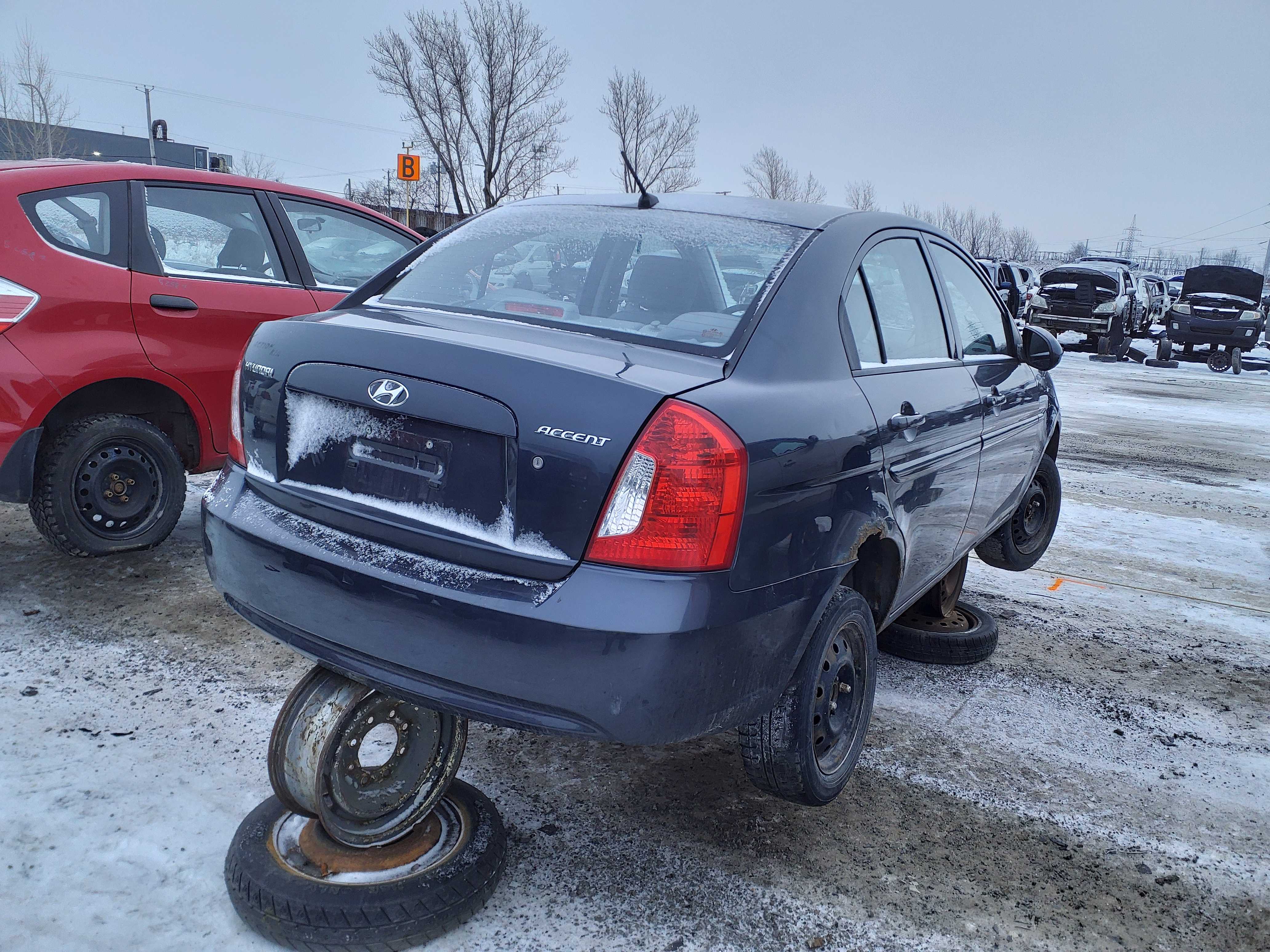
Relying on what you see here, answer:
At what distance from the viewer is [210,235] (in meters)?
4.82

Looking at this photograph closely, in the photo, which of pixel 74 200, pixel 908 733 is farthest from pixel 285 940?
pixel 74 200

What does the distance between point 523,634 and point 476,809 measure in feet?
2.71

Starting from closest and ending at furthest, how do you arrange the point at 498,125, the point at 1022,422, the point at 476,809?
the point at 476,809 < the point at 1022,422 < the point at 498,125

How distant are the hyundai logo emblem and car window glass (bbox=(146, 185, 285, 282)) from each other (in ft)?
9.35

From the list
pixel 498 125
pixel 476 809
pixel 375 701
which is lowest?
pixel 476 809

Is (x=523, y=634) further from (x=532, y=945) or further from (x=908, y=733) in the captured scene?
(x=908, y=733)

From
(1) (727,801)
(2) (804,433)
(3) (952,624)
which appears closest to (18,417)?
(1) (727,801)

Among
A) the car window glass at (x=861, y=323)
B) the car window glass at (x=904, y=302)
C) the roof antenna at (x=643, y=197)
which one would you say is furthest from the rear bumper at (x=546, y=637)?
the roof antenna at (x=643, y=197)

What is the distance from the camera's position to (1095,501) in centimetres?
714

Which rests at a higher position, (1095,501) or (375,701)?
(375,701)

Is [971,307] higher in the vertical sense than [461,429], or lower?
higher

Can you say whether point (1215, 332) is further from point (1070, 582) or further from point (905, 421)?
point (905, 421)

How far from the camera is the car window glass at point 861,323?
275cm

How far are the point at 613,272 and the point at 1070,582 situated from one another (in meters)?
3.59
